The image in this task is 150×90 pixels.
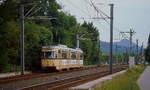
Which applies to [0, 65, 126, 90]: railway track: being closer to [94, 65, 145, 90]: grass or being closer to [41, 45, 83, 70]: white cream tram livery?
[94, 65, 145, 90]: grass

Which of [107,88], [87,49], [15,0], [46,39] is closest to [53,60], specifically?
[15,0]

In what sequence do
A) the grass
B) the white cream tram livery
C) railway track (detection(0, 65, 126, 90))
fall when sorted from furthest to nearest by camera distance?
the white cream tram livery → railway track (detection(0, 65, 126, 90)) → the grass

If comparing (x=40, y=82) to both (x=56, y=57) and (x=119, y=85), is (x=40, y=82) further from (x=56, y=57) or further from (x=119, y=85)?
(x=56, y=57)

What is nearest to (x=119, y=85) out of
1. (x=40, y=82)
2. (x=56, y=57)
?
(x=40, y=82)

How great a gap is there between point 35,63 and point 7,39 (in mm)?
8944

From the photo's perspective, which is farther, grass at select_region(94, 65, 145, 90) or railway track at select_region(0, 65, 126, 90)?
railway track at select_region(0, 65, 126, 90)

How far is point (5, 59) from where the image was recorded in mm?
45312

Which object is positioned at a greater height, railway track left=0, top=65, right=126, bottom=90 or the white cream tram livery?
the white cream tram livery

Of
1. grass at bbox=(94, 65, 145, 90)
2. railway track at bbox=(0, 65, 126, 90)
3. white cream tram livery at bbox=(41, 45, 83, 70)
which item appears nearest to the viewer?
grass at bbox=(94, 65, 145, 90)

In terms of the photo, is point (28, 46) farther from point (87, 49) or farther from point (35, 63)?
point (87, 49)

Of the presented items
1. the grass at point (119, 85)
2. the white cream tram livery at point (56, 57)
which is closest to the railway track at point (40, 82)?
the grass at point (119, 85)

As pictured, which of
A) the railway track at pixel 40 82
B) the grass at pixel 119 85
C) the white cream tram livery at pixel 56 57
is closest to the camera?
the grass at pixel 119 85

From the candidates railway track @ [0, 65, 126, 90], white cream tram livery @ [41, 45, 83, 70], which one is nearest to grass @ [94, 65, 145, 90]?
railway track @ [0, 65, 126, 90]

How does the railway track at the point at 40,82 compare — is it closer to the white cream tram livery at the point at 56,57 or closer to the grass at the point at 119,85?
the grass at the point at 119,85
